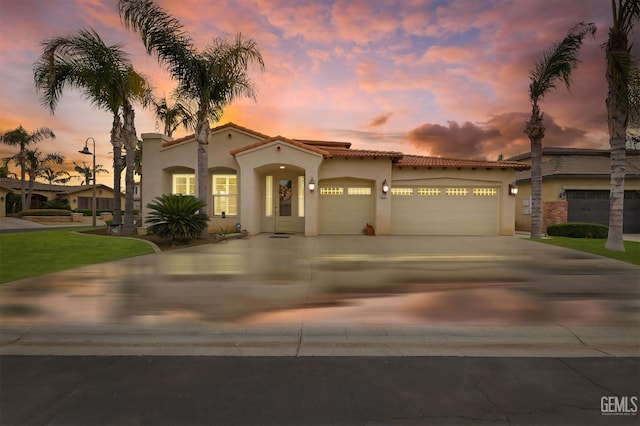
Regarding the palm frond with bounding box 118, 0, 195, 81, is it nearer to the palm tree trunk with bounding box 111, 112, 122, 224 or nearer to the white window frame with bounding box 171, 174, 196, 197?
the palm tree trunk with bounding box 111, 112, 122, 224

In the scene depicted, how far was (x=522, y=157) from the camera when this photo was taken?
27156mm

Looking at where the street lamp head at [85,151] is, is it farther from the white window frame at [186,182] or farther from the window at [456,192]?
the window at [456,192]

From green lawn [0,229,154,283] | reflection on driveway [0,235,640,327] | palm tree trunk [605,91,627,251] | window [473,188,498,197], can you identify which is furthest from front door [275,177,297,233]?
palm tree trunk [605,91,627,251]

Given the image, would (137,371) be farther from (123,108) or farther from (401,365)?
(123,108)

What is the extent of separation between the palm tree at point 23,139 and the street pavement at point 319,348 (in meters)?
41.1

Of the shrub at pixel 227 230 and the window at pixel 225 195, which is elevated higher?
the window at pixel 225 195

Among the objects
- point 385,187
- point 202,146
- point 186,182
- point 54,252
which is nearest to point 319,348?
point 54,252

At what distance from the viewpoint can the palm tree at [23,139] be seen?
118 ft

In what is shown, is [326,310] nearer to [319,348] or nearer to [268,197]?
[319,348]

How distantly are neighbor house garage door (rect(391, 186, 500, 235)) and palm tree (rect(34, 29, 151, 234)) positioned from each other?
573 inches

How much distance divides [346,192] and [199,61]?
9943mm

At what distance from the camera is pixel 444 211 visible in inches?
748

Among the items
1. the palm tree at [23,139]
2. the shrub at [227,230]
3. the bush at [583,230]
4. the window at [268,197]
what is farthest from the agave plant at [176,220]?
the palm tree at [23,139]

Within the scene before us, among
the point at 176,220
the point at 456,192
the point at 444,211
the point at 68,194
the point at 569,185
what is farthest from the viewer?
the point at 68,194
